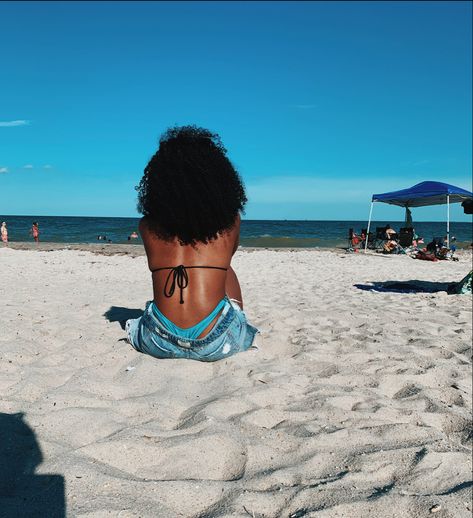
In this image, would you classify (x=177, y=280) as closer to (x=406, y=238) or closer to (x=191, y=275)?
(x=191, y=275)

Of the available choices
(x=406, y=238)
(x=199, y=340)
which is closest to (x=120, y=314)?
(x=199, y=340)

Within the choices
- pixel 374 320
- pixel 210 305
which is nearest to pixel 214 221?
pixel 210 305

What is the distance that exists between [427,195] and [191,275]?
13394mm

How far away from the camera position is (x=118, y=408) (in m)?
2.53

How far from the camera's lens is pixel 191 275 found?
3.10 metres

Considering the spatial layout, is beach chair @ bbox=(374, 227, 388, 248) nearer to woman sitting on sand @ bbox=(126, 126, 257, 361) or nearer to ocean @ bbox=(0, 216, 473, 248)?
ocean @ bbox=(0, 216, 473, 248)

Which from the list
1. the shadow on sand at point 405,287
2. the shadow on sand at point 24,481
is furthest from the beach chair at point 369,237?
the shadow on sand at point 24,481

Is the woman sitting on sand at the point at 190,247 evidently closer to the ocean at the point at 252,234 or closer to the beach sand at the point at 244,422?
the beach sand at the point at 244,422

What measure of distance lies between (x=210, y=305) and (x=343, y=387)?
100 cm

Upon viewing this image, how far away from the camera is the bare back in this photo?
308 centimetres

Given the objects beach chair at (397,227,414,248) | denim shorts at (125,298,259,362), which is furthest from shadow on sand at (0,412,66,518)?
beach chair at (397,227,414,248)

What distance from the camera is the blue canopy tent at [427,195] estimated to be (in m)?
14.5

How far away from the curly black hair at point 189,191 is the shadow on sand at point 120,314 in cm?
162

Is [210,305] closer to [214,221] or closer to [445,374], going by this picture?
[214,221]
